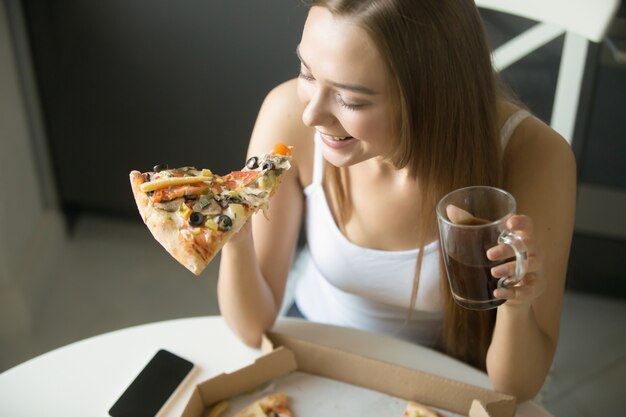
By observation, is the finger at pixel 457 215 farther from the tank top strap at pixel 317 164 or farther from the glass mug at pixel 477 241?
the tank top strap at pixel 317 164

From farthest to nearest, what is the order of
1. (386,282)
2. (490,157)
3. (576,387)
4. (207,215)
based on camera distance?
(576,387) → (386,282) → (490,157) → (207,215)

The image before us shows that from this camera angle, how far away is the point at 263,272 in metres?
1.37

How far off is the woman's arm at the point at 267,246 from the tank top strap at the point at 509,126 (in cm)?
34

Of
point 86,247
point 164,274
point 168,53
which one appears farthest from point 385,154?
point 86,247

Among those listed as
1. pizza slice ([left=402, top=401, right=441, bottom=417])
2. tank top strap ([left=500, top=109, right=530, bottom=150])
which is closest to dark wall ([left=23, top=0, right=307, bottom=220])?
tank top strap ([left=500, top=109, right=530, bottom=150])

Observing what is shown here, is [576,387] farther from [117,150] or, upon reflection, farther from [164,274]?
[117,150]

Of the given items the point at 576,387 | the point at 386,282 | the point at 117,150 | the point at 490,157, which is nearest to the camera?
the point at 490,157

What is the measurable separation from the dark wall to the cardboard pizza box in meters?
1.15

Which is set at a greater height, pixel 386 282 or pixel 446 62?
pixel 446 62

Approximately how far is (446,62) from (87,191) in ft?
5.90

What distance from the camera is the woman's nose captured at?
1.03 m

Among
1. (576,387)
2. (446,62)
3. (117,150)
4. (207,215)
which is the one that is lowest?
(576,387)

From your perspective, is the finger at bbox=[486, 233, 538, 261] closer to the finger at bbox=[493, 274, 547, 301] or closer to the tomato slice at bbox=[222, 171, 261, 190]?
the finger at bbox=[493, 274, 547, 301]

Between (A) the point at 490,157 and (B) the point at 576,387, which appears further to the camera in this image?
(B) the point at 576,387
